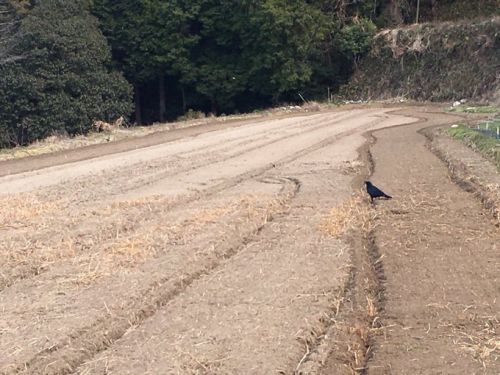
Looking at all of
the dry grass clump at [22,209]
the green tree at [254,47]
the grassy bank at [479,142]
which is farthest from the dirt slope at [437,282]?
the green tree at [254,47]

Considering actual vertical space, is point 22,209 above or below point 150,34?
below

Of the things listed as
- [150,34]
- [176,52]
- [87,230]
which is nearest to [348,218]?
[87,230]

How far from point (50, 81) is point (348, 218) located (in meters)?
17.6

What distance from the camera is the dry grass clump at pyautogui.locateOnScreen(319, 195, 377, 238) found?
7.82 meters

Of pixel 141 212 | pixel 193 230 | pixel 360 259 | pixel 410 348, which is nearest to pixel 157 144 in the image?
pixel 141 212

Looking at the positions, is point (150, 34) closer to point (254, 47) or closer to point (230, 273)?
point (254, 47)

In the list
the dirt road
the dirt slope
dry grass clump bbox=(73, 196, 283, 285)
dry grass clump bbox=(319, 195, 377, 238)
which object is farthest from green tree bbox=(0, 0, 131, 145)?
dry grass clump bbox=(319, 195, 377, 238)

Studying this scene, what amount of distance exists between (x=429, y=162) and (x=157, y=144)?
28.2 feet

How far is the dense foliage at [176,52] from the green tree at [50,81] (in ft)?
0.14

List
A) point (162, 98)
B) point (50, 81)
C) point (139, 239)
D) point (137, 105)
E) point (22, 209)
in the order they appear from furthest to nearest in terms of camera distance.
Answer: point (137, 105), point (162, 98), point (50, 81), point (22, 209), point (139, 239)

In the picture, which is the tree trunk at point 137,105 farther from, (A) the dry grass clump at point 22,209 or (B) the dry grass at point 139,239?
(B) the dry grass at point 139,239

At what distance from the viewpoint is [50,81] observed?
2300 cm

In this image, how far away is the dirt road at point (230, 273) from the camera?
471cm

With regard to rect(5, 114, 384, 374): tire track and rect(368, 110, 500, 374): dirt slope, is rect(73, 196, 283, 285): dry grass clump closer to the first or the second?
rect(5, 114, 384, 374): tire track
